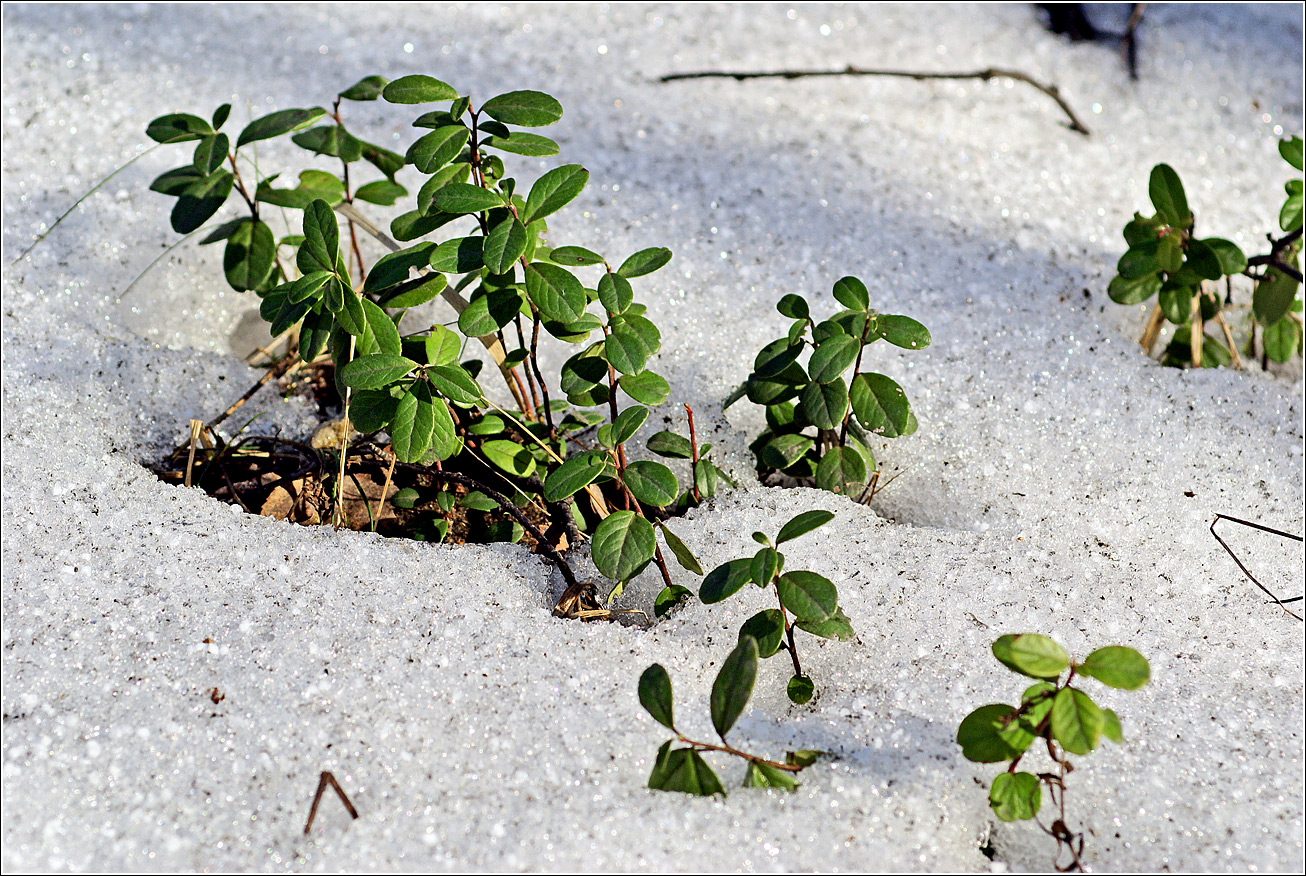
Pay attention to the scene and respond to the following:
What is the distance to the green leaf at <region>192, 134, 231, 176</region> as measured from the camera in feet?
4.76

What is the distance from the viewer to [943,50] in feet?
8.43

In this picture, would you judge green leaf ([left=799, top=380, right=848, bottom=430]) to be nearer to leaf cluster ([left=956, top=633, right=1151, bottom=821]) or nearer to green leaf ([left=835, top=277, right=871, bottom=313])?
green leaf ([left=835, top=277, right=871, bottom=313])

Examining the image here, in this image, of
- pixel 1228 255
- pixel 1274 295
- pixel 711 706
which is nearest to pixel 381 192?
pixel 711 706

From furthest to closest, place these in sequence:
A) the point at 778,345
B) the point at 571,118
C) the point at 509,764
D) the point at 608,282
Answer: the point at 571,118, the point at 778,345, the point at 608,282, the point at 509,764

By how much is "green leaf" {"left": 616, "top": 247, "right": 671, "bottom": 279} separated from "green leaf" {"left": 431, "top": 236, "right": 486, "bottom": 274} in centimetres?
20

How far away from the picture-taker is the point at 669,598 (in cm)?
131

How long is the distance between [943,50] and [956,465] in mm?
1471

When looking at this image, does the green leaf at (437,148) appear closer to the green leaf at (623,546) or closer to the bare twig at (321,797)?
the green leaf at (623,546)

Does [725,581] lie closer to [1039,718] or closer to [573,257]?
[1039,718]

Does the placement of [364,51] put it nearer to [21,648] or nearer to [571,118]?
[571,118]

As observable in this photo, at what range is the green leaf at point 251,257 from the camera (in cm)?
154

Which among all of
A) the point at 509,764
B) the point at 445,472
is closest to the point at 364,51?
the point at 445,472

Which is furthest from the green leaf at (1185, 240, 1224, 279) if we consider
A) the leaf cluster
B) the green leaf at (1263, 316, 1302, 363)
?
the leaf cluster

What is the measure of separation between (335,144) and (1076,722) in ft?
4.34
